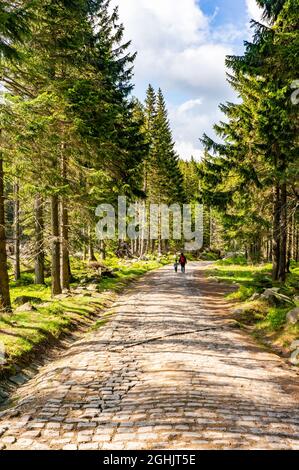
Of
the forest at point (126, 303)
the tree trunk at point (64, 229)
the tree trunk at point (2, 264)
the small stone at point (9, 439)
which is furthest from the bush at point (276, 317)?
the small stone at point (9, 439)

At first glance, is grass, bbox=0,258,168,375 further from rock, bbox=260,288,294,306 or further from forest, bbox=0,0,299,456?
rock, bbox=260,288,294,306

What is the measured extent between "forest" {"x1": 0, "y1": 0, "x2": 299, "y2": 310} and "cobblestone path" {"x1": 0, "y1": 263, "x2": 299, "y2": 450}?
513 cm

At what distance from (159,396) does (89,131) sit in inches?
493

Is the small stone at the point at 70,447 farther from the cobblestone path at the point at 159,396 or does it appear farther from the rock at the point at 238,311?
the rock at the point at 238,311

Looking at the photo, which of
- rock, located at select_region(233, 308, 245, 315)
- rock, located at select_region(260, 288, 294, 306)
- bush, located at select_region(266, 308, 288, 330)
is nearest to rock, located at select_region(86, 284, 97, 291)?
rock, located at select_region(233, 308, 245, 315)

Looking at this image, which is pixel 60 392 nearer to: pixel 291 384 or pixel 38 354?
pixel 38 354

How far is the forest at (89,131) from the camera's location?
1265cm

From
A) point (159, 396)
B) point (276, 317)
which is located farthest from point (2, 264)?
point (276, 317)

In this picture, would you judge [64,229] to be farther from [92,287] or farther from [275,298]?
[275,298]

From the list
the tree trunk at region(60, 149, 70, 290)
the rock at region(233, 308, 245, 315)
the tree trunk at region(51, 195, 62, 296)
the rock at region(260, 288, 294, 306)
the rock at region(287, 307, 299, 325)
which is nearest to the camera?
the rock at region(287, 307, 299, 325)

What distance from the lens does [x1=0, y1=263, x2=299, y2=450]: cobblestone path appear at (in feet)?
17.9

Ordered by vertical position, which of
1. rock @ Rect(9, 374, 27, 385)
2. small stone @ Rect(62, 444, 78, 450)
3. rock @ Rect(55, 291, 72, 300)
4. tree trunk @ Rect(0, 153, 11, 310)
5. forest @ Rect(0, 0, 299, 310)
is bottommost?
rock @ Rect(9, 374, 27, 385)
